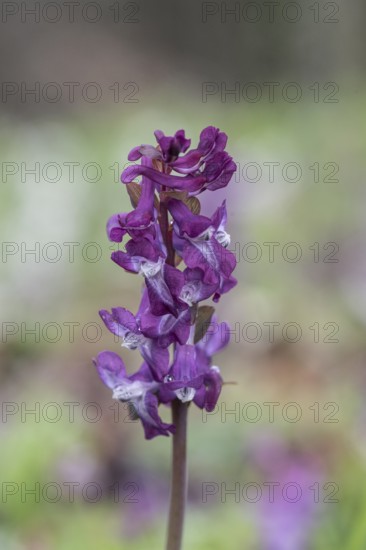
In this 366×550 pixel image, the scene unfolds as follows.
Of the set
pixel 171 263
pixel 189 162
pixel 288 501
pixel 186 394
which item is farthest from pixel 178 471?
pixel 288 501

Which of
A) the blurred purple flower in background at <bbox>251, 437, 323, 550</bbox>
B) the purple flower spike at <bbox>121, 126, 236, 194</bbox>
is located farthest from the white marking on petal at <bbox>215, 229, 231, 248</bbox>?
the blurred purple flower in background at <bbox>251, 437, 323, 550</bbox>

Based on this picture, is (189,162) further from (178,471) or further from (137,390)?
(178,471)

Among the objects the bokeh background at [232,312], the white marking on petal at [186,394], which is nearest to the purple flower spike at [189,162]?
the white marking on petal at [186,394]

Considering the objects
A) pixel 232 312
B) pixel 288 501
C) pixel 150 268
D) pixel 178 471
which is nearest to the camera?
pixel 150 268

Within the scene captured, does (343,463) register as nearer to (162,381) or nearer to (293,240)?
(162,381)

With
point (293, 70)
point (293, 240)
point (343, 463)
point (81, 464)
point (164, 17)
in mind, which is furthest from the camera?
point (164, 17)

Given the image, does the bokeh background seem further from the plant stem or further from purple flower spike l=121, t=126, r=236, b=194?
purple flower spike l=121, t=126, r=236, b=194

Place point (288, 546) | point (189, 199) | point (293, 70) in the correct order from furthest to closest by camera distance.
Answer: point (293, 70), point (288, 546), point (189, 199)

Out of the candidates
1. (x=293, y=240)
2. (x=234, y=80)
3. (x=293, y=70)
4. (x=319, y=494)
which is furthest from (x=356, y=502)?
(x=234, y=80)
